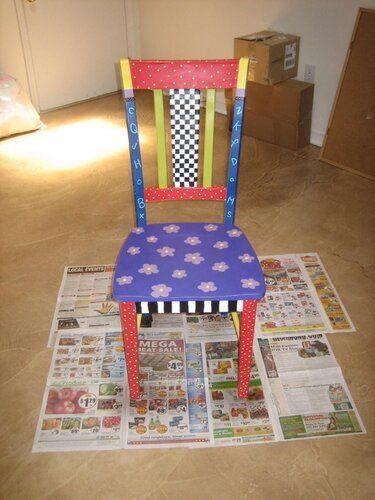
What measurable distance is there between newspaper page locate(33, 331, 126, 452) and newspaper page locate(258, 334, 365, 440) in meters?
0.51

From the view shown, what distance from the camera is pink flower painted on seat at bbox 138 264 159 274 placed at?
143cm

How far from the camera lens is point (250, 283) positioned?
1386 mm

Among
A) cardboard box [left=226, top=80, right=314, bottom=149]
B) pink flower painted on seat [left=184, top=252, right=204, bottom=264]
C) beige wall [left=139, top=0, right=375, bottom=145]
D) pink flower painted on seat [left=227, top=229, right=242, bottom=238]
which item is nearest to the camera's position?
pink flower painted on seat [left=184, top=252, right=204, bottom=264]

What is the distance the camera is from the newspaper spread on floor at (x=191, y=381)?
1525 millimetres

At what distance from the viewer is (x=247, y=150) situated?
10.7 ft

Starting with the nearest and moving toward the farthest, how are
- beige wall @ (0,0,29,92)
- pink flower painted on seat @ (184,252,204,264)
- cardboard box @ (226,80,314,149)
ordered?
pink flower painted on seat @ (184,252,204,264)
cardboard box @ (226,80,314,149)
beige wall @ (0,0,29,92)

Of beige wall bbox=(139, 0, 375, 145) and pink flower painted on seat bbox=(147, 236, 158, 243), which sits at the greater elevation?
beige wall bbox=(139, 0, 375, 145)

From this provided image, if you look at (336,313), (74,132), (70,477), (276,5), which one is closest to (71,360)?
(70,477)

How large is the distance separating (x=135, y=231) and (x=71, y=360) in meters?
0.53

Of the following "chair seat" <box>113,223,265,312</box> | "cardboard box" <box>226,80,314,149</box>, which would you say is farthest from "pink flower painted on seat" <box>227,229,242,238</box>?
"cardboard box" <box>226,80,314,149</box>

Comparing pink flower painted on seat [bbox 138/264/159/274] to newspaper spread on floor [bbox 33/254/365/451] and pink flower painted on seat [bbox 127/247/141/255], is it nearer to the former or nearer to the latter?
pink flower painted on seat [bbox 127/247/141/255]

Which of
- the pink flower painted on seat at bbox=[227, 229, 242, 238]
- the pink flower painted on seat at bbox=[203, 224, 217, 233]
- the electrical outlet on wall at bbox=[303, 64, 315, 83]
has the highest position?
the electrical outlet on wall at bbox=[303, 64, 315, 83]

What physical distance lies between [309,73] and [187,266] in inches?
86.5

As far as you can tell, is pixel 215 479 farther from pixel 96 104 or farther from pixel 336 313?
pixel 96 104
